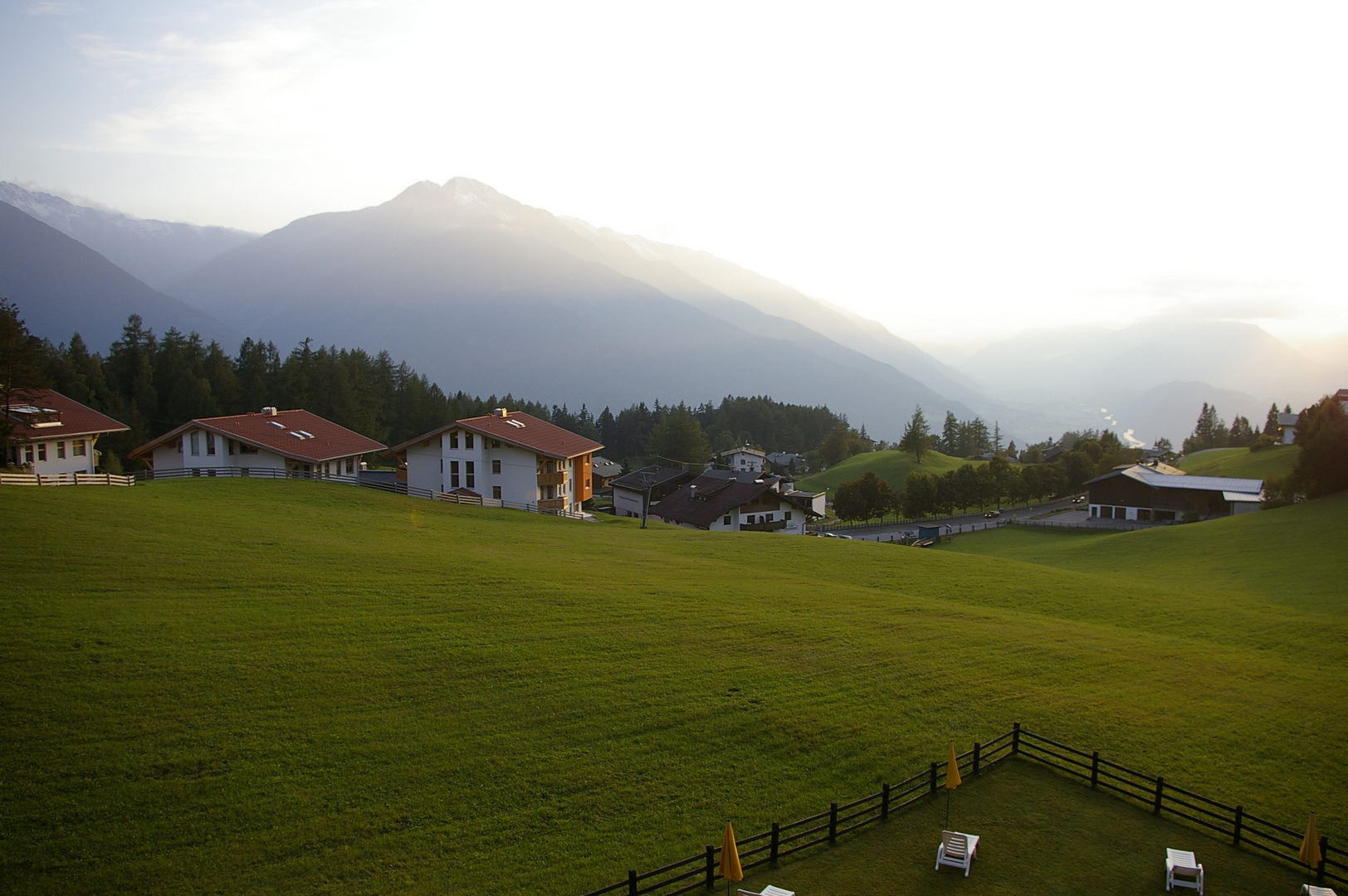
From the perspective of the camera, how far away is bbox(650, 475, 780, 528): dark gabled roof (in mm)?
67812

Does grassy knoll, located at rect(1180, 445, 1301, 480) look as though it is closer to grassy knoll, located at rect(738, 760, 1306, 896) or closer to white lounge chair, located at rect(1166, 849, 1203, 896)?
grassy knoll, located at rect(738, 760, 1306, 896)

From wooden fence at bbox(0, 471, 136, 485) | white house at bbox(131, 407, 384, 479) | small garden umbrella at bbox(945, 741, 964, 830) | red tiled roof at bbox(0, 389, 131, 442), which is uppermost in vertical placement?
red tiled roof at bbox(0, 389, 131, 442)

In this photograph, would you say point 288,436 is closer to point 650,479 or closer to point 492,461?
point 492,461

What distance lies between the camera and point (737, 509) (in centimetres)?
6756

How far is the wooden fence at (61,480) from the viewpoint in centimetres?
3453

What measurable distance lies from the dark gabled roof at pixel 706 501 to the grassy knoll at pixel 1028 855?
51.5m

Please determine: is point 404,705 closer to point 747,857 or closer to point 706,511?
point 747,857

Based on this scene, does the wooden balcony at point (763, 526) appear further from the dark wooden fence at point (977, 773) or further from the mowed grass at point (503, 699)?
the dark wooden fence at point (977, 773)

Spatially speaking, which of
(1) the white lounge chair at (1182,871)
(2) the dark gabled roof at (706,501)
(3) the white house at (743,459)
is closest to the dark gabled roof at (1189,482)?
(2) the dark gabled roof at (706,501)

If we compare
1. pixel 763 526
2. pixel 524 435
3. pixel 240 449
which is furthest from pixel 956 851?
pixel 763 526

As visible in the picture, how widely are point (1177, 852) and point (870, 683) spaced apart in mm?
8046

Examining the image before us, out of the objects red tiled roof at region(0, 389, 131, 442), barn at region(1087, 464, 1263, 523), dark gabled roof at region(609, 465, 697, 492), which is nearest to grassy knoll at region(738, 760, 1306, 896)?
red tiled roof at region(0, 389, 131, 442)

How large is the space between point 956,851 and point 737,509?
5479cm

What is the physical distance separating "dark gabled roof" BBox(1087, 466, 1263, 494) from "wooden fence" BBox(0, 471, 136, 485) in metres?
86.8
